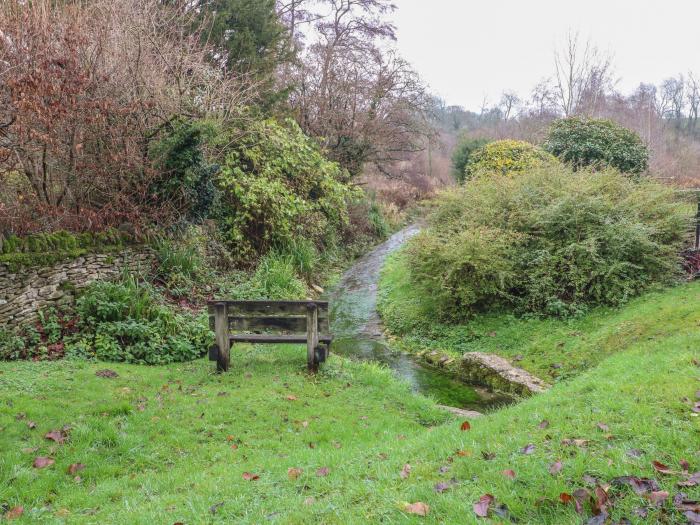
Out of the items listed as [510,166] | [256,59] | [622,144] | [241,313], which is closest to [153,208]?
[241,313]

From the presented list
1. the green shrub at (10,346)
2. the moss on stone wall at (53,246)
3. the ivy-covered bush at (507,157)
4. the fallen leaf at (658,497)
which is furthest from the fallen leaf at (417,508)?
the ivy-covered bush at (507,157)

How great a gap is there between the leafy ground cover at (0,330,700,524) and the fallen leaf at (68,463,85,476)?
0.02 meters

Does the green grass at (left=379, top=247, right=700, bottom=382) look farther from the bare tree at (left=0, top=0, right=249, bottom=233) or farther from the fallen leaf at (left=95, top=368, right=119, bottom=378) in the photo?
the bare tree at (left=0, top=0, right=249, bottom=233)

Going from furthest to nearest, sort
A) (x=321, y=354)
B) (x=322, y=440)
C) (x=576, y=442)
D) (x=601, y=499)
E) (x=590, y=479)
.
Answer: (x=321, y=354) → (x=322, y=440) → (x=576, y=442) → (x=590, y=479) → (x=601, y=499)

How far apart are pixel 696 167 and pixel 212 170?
Answer: 35.3m

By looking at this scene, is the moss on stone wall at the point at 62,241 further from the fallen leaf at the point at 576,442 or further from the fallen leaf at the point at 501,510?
the fallen leaf at the point at 576,442

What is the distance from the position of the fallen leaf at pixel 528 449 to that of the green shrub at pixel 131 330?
231 inches

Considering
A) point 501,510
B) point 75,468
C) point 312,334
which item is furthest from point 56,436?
point 501,510

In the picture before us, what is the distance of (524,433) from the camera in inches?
159

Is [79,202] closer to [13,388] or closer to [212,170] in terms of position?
[212,170]

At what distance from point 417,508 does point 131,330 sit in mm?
6275

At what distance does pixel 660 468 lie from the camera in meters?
3.12

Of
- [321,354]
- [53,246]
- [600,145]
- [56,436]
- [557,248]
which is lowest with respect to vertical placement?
[56,436]

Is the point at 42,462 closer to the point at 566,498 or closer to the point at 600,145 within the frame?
the point at 566,498
